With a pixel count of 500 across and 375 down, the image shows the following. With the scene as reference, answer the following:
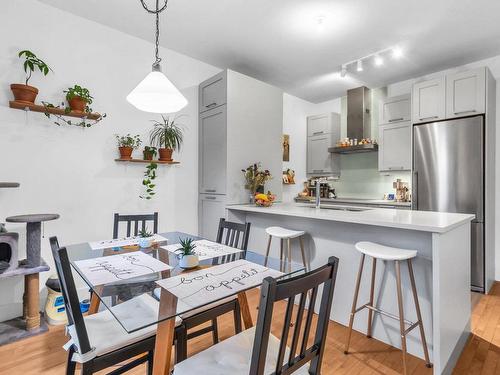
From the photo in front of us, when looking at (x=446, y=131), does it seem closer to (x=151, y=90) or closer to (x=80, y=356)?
(x=151, y=90)

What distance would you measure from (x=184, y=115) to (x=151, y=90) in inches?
74.4

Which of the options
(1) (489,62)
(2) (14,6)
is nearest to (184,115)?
(2) (14,6)

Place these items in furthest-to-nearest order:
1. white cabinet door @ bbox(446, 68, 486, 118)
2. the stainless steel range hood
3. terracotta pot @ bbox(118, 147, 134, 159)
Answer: the stainless steel range hood
white cabinet door @ bbox(446, 68, 486, 118)
terracotta pot @ bbox(118, 147, 134, 159)

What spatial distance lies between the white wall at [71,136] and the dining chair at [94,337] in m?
1.53

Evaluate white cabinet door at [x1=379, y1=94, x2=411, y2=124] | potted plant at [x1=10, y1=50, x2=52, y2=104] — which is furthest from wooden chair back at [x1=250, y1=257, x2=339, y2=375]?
white cabinet door at [x1=379, y1=94, x2=411, y2=124]

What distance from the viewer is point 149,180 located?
3.11m

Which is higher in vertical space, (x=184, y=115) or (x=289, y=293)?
(x=184, y=115)

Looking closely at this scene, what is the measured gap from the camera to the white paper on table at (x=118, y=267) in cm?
136

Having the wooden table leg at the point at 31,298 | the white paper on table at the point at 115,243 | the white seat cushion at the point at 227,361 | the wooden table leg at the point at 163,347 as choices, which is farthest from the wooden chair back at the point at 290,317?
the wooden table leg at the point at 31,298

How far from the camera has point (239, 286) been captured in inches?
49.5

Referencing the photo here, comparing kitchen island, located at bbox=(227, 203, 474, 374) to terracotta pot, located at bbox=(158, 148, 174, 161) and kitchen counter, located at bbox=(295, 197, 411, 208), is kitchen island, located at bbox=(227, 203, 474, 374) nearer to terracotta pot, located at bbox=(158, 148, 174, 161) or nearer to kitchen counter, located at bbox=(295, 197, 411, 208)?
terracotta pot, located at bbox=(158, 148, 174, 161)

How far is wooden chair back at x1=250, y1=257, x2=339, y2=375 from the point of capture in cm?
82

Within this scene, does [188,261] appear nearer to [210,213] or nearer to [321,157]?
[210,213]

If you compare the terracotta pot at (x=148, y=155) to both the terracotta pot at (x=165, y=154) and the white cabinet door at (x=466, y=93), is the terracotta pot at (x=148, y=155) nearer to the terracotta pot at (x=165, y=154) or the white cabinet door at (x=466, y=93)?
the terracotta pot at (x=165, y=154)
